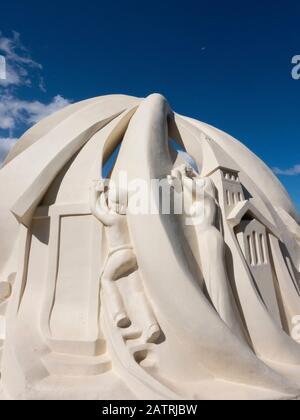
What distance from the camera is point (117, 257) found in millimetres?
4457

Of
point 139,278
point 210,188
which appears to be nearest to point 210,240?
point 210,188

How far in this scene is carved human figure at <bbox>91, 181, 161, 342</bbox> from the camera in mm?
4199

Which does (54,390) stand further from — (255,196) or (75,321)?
(255,196)

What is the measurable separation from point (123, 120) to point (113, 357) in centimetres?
468

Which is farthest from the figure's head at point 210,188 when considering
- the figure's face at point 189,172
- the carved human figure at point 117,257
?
the carved human figure at point 117,257

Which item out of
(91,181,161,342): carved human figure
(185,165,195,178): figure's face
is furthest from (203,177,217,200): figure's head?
(91,181,161,342): carved human figure

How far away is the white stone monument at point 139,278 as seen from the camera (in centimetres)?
392

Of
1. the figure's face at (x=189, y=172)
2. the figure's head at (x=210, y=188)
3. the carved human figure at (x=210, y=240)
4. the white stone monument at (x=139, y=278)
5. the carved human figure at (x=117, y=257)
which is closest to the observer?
the white stone monument at (x=139, y=278)

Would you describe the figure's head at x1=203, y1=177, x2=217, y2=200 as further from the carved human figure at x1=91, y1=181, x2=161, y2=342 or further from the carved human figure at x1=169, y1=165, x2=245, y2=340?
the carved human figure at x1=91, y1=181, x2=161, y2=342

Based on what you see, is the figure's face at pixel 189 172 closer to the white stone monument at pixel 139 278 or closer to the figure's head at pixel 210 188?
the white stone monument at pixel 139 278

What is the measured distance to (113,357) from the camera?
411cm

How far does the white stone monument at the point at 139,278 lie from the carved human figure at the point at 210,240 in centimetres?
2

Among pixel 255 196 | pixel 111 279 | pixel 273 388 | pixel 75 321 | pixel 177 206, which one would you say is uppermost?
pixel 255 196
